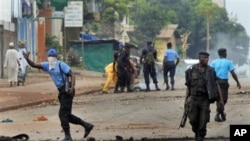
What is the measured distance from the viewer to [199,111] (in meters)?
13.6

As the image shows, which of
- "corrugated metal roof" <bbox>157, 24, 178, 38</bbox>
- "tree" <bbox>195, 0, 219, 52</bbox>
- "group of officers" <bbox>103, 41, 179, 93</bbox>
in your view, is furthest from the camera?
"tree" <bbox>195, 0, 219, 52</bbox>

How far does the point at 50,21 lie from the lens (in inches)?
2111

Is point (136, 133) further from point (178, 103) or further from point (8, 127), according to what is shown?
point (178, 103)

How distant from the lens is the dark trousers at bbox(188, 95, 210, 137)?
13.5 m

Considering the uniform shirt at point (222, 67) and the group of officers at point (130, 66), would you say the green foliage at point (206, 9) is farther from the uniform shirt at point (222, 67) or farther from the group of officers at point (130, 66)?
Result: the uniform shirt at point (222, 67)

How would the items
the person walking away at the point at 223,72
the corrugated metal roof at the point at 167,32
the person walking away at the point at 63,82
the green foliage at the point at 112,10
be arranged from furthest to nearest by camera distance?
the corrugated metal roof at the point at 167,32 → the green foliage at the point at 112,10 → the person walking away at the point at 223,72 → the person walking away at the point at 63,82

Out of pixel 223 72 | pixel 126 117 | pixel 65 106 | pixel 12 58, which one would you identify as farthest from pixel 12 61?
pixel 65 106

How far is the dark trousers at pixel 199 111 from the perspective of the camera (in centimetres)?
1348

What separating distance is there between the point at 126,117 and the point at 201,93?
551 centimetres

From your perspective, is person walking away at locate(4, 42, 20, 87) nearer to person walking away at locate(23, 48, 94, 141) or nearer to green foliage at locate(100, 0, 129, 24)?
person walking away at locate(23, 48, 94, 141)

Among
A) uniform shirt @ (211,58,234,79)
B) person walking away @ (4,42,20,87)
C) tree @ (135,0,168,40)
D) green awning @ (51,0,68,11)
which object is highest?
green awning @ (51,0,68,11)

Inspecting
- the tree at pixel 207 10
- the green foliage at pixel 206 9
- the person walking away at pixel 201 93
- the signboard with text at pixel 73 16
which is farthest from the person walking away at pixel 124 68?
the green foliage at pixel 206 9

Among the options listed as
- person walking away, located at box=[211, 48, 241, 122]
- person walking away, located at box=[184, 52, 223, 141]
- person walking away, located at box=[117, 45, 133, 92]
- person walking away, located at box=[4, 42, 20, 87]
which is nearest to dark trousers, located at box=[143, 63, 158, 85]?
person walking away, located at box=[117, 45, 133, 92]

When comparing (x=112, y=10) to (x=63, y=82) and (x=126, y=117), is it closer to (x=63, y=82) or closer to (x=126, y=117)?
(x=126, y=117)
